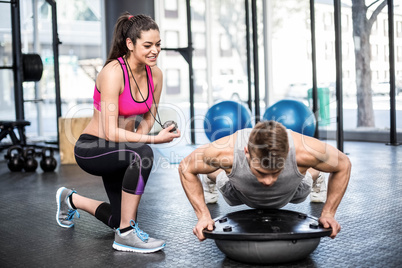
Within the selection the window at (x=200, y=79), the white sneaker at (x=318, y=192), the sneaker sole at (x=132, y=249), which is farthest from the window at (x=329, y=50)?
the sneaker sole at (x=132, y=249)

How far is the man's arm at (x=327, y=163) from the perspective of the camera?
5.54 ft

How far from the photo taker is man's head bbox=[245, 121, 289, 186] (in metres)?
1.52

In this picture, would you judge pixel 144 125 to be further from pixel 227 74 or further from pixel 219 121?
pixel 227 74

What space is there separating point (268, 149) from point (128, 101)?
0.67 metres

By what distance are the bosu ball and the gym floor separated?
0.07 metres

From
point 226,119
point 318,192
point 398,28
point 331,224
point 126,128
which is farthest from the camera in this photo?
point 398,28

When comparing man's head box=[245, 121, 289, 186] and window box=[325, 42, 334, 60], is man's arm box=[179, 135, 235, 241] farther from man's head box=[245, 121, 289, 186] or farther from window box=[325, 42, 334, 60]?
window box=[325, 42, 334, 60]

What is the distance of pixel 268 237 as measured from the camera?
5.02 feet

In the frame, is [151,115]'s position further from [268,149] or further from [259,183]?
[268,149]

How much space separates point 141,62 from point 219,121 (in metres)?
2.61

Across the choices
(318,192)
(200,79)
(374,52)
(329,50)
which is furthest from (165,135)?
(200,79)

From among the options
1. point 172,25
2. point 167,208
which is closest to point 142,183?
point 167,208

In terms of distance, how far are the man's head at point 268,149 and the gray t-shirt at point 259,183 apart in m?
0.15

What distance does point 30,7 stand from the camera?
7758mm
